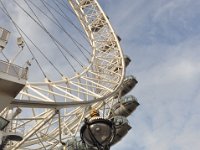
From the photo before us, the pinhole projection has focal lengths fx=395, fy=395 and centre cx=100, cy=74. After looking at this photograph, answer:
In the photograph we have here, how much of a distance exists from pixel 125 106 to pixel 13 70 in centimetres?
2329

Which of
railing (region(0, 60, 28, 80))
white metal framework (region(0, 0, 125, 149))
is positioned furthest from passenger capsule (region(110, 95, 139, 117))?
railing (region(0, 60, 28, 80))

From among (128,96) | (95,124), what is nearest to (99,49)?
(128,96)

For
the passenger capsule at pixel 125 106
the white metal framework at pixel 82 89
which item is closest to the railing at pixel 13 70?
the white metal framework at pixel 82 89

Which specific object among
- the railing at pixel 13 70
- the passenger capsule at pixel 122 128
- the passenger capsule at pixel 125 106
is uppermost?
the railing at pixel 13 70

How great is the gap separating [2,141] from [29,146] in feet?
33.9

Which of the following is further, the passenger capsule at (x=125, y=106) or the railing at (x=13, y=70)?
the passenger capsule at (x=125, y=106)

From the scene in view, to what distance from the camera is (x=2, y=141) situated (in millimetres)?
20266

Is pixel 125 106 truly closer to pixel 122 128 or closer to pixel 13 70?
pixel 122 128

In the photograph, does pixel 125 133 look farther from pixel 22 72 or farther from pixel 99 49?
pixel 22 72

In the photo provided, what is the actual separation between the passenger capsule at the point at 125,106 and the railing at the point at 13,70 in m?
21.5

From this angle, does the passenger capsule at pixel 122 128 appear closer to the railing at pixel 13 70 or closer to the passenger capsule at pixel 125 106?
the passenger capsule at pixel 125 106

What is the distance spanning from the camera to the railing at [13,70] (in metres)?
16.7

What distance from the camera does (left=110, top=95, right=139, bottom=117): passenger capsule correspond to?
1521 inches

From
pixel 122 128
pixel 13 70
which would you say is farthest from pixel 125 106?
pixel 13 70
